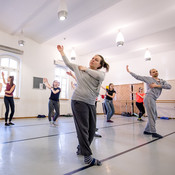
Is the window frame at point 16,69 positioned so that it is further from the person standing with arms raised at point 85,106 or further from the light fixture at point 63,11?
the person standing with arms raised at point 85,106

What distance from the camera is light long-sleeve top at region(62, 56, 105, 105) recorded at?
5.08 feet

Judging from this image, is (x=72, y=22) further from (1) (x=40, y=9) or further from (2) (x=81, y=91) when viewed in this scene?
(2) (x=81, y=91)

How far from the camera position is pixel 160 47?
279 inches

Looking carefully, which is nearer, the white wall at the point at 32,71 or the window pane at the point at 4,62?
the window pane at the point at 4,62

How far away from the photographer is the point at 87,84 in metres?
1.58

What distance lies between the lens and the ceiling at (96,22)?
4.04 meters

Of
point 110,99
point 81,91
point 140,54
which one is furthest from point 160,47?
point 81,91

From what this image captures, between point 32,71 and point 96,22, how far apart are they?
3.49 m

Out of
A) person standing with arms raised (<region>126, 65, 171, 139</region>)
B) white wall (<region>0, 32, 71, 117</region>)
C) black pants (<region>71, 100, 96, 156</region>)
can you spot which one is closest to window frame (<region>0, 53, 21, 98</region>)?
white wall (<region>0, 32, 71, 117</region>)

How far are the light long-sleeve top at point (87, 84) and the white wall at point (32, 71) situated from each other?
16.5 ft

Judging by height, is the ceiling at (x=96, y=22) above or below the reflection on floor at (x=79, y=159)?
above

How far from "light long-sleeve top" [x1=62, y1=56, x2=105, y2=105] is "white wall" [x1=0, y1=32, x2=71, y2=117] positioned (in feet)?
16.5

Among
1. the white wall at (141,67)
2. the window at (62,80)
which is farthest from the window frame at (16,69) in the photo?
the white wall at (141,67)

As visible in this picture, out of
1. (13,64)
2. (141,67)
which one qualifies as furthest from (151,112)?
(141,67)
